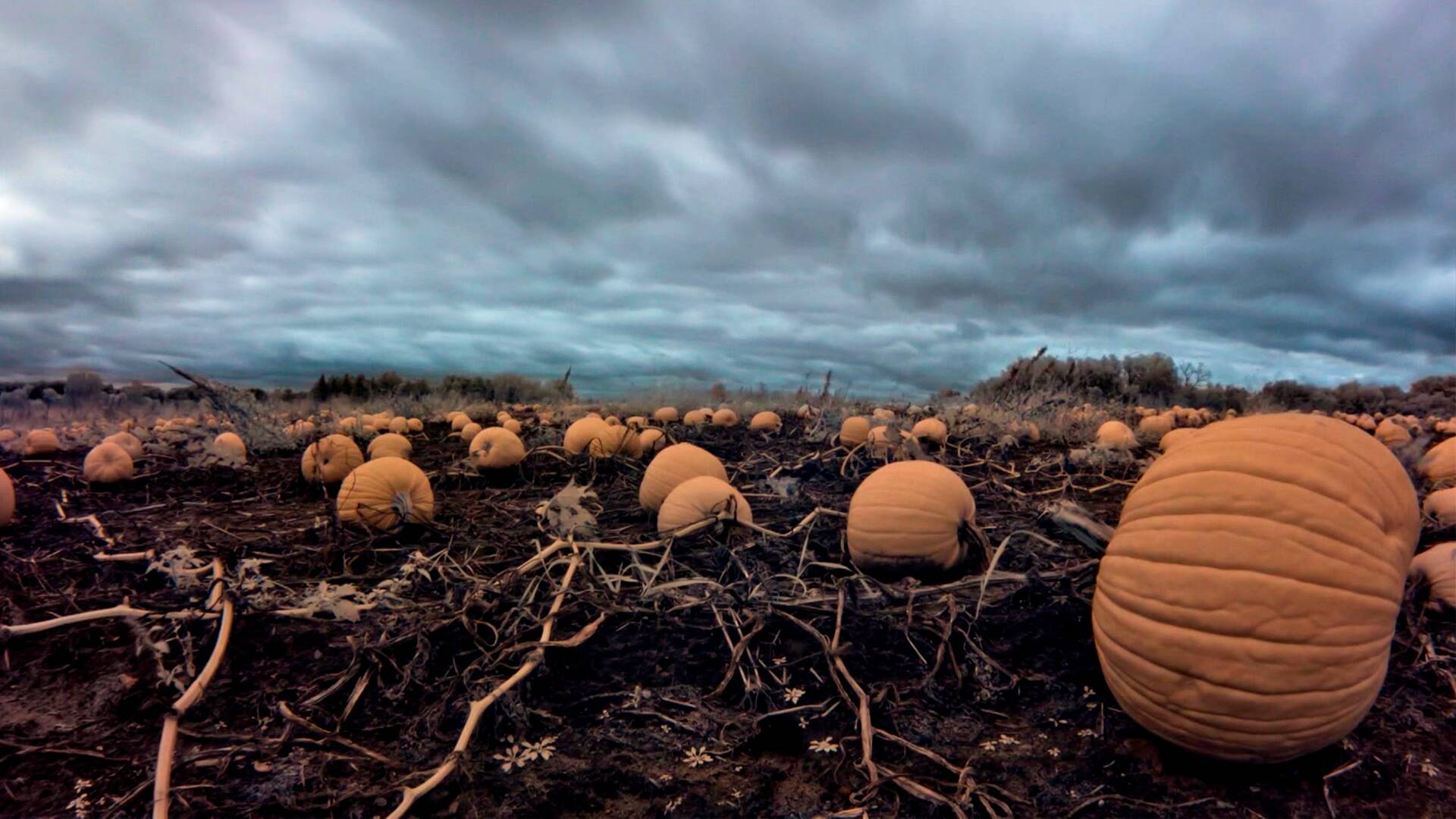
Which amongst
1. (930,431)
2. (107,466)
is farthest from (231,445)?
(930,431)

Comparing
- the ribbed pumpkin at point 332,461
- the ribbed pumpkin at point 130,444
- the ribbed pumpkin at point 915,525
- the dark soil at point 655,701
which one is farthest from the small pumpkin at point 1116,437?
the ribbed pumpkin at point 130,444

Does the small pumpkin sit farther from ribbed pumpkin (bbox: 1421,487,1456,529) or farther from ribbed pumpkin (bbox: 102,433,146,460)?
ribbed pumpkin (bbox: 102,433,146,460)

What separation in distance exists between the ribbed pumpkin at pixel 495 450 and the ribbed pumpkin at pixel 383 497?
1461mm

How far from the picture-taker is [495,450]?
5852mm

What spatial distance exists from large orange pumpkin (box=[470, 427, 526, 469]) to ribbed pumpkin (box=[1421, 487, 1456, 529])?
609 cm

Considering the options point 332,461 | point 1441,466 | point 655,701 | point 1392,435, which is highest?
point 1392,435

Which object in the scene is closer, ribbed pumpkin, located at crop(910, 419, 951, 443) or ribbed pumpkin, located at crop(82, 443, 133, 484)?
ribbed pumpkin, located at crop(82, 443, 133, 484)

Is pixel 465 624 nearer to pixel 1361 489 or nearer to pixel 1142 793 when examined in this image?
pixel 1142 793

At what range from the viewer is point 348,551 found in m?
3.89

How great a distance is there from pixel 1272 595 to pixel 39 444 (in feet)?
35.9

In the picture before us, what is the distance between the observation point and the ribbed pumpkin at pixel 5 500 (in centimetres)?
437

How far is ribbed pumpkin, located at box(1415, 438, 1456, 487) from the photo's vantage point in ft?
14.5

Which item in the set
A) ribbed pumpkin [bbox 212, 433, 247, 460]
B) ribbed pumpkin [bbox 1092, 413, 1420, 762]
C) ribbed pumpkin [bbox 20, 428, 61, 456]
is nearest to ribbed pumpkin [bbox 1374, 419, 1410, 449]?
ribbed pumpkin [bbox 1092, 413, 1420, 762]

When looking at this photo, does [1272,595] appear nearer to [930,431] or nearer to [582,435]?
[930,431]
